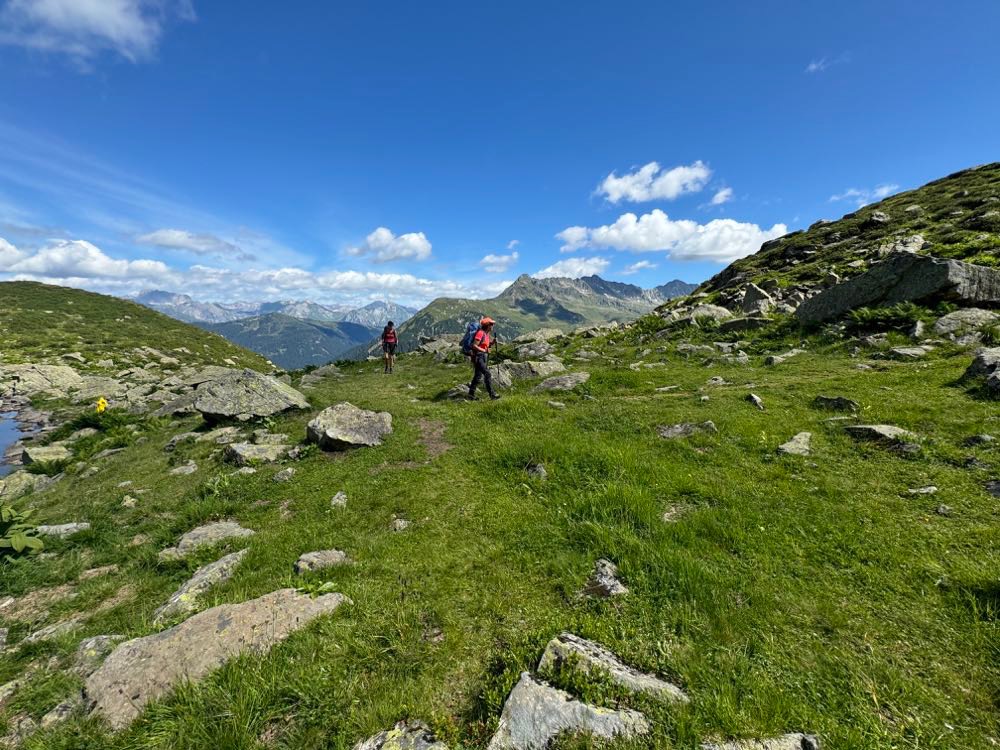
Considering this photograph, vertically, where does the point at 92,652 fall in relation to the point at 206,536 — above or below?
below

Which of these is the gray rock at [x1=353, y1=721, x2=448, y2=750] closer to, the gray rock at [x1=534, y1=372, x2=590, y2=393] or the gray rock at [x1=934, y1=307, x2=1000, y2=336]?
the gray rock at [x1=534, y1=372, x2=590, y2=393]

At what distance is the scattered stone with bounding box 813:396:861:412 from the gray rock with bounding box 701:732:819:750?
12.5 meters

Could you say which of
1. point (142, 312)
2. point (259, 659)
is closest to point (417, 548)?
point (259, 659)

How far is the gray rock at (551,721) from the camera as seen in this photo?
455 centimetres

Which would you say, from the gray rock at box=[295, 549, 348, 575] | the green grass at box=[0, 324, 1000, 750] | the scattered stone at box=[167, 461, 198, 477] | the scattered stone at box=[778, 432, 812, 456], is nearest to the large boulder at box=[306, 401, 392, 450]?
the green grass at box=[0, 324, 1000, 750]

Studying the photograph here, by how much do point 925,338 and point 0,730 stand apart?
32246 mm

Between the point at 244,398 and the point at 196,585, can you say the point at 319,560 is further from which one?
the point at 244,398

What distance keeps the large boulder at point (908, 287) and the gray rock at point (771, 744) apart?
28.5 meters

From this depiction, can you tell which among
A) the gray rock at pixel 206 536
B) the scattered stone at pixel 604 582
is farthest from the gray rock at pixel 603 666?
the gray rock at pixel 206 536

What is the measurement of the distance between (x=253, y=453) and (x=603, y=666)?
1448 cm

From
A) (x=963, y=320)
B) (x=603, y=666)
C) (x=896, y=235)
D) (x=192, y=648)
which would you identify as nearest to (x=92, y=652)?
(x=192, y=648)

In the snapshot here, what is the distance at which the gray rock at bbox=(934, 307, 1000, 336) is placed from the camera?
19938 millimetres

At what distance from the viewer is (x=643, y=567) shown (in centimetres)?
753

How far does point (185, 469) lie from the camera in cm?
1549
